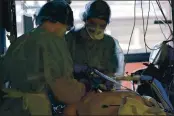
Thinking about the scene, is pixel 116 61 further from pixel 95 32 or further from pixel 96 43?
pixel 95 32

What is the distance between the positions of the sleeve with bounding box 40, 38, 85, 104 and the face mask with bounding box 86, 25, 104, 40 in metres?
1.04

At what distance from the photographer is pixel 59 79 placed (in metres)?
2.36

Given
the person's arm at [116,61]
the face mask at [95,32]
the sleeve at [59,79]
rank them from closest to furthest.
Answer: the sleeve at [59,79] → the face mask at [95,32] → the person's arm at [116,61]

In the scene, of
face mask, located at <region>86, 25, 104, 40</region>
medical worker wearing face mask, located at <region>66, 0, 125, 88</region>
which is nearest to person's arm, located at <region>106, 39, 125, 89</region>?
medical worker wearing face mask, located at <region>66, 0, 125, 88</region>

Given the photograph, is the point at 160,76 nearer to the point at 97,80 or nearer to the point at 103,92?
the point at 97,80

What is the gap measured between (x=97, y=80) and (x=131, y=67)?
80.3 inches

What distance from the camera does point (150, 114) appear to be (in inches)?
85.2

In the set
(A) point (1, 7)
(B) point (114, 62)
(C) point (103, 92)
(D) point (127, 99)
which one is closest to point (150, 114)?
(D) point (127, 99)

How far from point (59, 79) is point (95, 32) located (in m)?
1.16

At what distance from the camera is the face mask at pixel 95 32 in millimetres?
3418

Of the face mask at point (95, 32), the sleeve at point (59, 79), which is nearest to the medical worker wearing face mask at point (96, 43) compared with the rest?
the face mask at point (95, 32)

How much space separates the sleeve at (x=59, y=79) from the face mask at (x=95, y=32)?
1044mm

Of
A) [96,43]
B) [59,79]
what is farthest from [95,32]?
[59,79]

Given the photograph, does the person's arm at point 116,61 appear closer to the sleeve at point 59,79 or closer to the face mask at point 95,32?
the face mask at point 95,32
